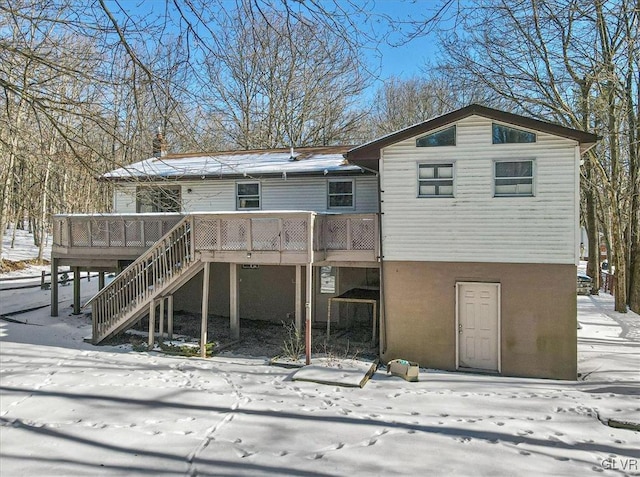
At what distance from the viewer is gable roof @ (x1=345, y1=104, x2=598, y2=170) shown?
35.3 feet

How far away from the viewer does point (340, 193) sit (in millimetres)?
15242

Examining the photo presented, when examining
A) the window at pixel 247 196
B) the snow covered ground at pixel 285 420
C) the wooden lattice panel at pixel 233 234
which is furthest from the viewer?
the window at pixel 247 196

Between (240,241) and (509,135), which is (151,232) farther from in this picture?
(509,135)

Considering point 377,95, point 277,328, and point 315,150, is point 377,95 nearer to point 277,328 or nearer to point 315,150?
point 315,150

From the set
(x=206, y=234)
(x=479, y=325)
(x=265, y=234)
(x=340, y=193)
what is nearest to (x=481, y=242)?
(x=479, y=325)

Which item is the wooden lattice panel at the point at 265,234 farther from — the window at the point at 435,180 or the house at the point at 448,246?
the window at the point at 435,180

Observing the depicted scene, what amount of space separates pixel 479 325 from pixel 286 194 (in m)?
7.46

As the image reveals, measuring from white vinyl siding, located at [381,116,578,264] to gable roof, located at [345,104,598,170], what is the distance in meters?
0.18

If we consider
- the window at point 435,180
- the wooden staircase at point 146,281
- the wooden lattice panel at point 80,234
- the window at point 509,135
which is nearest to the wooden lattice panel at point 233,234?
the wooden staircase at point 146,281

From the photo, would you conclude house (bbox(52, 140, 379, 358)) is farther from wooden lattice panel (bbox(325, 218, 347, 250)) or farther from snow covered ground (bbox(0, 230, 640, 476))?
snow covered ground (bbox(0, 230, 640, 476))

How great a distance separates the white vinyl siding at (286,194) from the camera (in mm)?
15023

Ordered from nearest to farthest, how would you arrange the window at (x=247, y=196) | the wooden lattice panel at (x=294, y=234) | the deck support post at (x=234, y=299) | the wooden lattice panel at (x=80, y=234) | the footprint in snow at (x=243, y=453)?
the footprint in snow at (x=243, y=453), the wooden lattice panel at (x=294, y=234), the deck support post at (x=234, y=299), the wooden lattice panel at (x=80, y=234), the window at (x=247, y=196)

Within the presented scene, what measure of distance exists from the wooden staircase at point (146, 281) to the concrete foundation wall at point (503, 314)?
5458 mm

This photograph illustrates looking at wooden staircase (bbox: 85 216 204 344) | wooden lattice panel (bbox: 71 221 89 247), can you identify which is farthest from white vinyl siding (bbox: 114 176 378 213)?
wooden staircase (bbox: 85 216 204 344)
